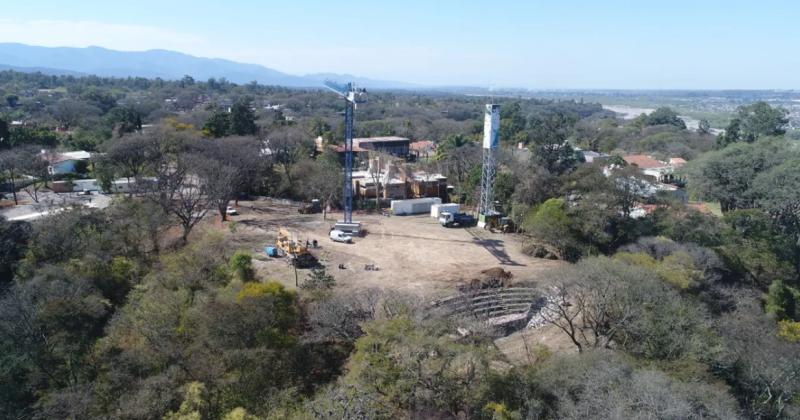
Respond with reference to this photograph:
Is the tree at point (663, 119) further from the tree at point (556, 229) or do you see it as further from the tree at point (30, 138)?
the tree at point (30, 138)

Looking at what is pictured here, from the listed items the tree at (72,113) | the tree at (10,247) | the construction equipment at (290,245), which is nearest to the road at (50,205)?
the tree at (10,247)

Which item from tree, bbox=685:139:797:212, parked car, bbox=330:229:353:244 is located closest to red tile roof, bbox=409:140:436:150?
tree, bbox=685:139:797:212

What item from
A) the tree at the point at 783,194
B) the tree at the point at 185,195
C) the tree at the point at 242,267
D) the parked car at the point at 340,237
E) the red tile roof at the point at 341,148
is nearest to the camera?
the tree at the point at 242,267

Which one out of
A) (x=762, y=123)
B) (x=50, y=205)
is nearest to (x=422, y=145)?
(x=762, y=123)

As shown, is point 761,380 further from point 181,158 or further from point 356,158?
point 356,158

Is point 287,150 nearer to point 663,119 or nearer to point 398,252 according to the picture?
point 398,252

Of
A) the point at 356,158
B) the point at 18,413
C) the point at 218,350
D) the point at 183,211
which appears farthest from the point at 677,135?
the point at 18,413

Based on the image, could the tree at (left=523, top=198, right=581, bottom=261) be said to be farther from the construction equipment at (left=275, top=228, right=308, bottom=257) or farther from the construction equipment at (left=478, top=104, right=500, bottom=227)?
the construction equipment at (left=275, top=228, right=308, bottom=257)
